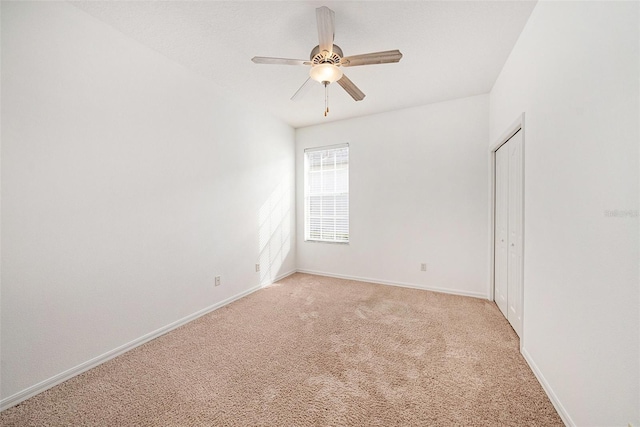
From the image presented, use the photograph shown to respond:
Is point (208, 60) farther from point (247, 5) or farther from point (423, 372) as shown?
point (423, 372)

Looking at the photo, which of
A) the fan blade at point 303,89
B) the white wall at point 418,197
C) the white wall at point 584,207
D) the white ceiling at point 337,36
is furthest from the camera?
the white wall at point 418,197

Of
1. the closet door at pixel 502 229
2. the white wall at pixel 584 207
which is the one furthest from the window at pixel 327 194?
the white wall at pixel 584 207

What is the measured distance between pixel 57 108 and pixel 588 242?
3.42m

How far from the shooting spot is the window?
4.38 metres

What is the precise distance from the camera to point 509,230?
2.64 metres

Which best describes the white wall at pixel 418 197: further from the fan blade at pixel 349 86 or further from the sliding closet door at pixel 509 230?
the fan blade at pixel 349 86

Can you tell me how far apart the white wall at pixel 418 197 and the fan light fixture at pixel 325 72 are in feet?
6.89

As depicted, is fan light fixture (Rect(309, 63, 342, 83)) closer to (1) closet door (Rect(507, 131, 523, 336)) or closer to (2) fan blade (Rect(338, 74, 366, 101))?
(2) fan blade (Rect(338, 74, 366, 101))

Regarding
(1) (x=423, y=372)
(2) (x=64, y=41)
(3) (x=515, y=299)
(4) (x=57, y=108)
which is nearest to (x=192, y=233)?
(4) (x=57, y=108)

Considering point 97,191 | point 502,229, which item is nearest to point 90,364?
point 97,191

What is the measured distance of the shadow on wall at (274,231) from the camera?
154 inches

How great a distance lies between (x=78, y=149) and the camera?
1910 millimetres

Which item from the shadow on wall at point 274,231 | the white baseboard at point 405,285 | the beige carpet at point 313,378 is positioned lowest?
the beige carpet at point 313,378

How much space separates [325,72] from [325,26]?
304 millimetres
